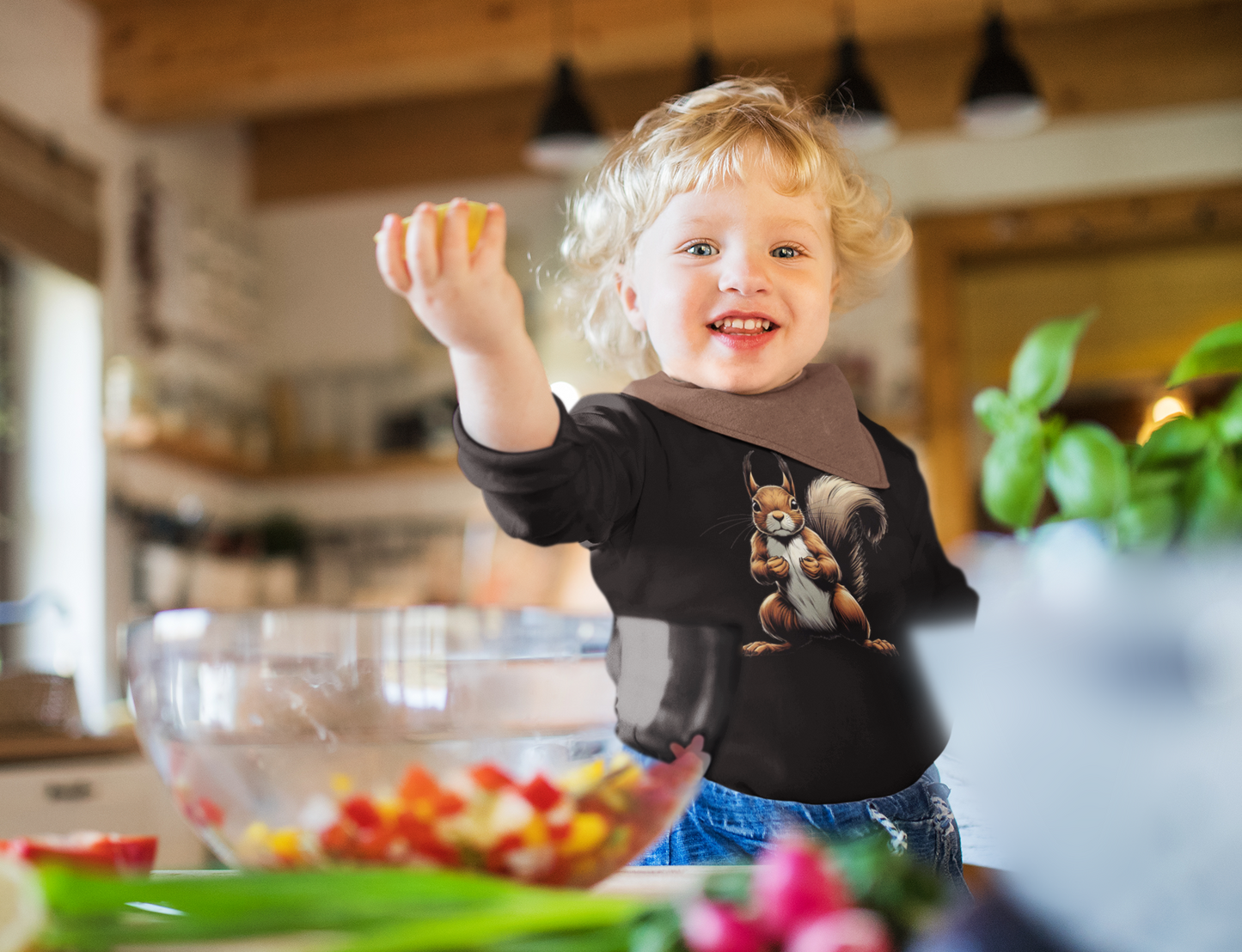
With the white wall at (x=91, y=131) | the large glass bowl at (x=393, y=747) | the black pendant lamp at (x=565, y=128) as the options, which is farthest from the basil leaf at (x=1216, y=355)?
the white wall at (x=91, y=131)

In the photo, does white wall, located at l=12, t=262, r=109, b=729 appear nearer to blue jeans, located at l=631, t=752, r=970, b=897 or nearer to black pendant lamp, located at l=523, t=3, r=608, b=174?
black pendant lamp, located at l=523, t=3, r=608, b=174

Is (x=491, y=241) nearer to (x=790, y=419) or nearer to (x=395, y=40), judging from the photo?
(x=790, y=419)

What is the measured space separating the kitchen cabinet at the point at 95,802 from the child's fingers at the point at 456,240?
1.74m

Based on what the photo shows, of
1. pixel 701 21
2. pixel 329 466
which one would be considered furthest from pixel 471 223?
pixel 329 466

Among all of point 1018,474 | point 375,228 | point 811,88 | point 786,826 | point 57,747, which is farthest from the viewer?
point 375,228

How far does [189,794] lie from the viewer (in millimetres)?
440

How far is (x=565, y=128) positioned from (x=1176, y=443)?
290 cm

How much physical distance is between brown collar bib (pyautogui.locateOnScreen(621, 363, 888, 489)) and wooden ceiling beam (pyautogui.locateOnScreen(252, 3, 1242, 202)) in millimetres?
3141

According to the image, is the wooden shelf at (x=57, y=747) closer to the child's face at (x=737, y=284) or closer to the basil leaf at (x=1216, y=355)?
the child's face at (x=737, y=284)

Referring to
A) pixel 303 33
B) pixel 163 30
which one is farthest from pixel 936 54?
pixel 163 30

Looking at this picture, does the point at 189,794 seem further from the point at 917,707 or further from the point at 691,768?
the point at 917,707

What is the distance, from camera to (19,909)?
294 mm

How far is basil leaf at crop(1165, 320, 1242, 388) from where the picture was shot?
0.45 metres

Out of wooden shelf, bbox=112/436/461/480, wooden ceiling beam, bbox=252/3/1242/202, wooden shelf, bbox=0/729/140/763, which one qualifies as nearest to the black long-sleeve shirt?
wooden shelf, bbox=0/729/140/763
